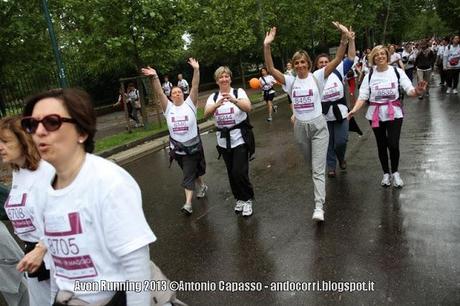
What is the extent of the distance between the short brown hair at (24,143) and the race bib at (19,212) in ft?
0.62

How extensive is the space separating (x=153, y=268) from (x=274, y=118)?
13.8 metres

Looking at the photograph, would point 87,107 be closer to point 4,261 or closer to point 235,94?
point 4,261

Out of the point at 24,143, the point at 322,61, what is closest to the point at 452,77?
the point at 322,61

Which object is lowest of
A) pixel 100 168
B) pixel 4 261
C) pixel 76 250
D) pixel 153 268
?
pixel 4 261

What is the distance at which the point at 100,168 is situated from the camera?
1884 millimetres

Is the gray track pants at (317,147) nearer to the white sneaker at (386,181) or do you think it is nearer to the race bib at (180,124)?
the white sneaker at (386,181)

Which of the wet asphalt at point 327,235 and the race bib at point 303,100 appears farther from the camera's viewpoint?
the race bib at point 303,100

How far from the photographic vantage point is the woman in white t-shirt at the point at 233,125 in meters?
5.58

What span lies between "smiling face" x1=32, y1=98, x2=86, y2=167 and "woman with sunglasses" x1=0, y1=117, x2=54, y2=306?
31.6 inches

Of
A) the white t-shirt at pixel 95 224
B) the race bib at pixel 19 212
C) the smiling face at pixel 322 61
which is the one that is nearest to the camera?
the white t-shirt at pixel 95 224

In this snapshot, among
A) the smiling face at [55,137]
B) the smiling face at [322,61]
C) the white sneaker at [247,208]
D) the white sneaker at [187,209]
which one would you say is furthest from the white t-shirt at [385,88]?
the smiling face at [55,137]

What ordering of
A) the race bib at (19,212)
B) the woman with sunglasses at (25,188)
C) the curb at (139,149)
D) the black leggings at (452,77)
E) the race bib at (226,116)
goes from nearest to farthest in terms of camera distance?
the woman with sunglasses at (25,188) < the race bib at (19,212) < the race bib at (226,116) < the curb at (139,149) < the black leggings at (452,77)

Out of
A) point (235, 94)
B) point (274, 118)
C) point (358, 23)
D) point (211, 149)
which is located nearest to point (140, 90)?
point (274, 118)

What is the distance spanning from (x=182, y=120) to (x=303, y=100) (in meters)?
1.72
